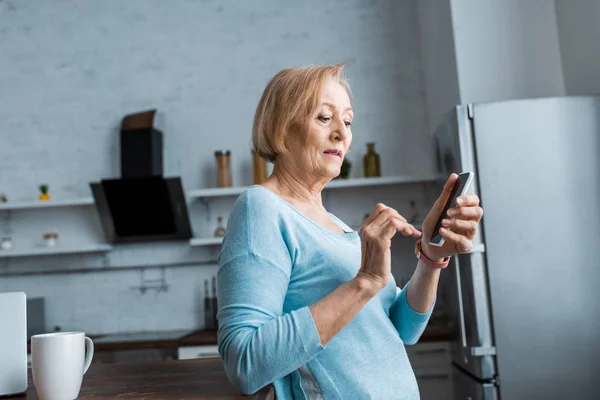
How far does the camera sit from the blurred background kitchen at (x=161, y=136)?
4.12 metres

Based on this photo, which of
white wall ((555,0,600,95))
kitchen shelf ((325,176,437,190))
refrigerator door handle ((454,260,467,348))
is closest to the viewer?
refrigerator door handle ((454,260,467,348))

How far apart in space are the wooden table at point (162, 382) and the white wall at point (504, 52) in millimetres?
2392

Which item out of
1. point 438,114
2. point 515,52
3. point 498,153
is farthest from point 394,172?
point 498,153

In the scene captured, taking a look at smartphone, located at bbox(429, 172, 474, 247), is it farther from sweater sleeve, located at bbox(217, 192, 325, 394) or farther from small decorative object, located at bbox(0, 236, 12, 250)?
small decorative object, located at bbox(0, 236, 12, 250)

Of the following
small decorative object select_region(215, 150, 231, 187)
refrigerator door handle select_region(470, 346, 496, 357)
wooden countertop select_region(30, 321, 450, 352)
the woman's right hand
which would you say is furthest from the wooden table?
small decorative object select_region(215, 150, 231, 187)

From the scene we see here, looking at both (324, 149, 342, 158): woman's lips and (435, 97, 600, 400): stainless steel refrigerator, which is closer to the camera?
(324, 149, 342, 158): woman's lips

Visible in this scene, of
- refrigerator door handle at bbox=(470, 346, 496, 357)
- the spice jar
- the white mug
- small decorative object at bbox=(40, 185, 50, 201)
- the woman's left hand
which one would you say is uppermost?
small decorative object at bbox=(40, 185, 50, 201)

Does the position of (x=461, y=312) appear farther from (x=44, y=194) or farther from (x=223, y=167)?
(x=44, y=194)

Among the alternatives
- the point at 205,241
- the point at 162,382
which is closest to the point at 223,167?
the point at 205,241

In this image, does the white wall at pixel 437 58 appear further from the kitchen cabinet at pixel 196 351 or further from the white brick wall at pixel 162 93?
the kitchen cabinet at pixel 196 351

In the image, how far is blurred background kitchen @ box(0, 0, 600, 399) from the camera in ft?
13.5

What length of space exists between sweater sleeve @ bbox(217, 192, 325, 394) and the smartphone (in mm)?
320

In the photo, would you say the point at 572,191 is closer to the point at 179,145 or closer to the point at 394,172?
the point at 394,172

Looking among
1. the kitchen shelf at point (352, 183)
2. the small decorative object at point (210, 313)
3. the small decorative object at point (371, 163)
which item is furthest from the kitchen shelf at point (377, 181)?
the small decorative object at point (210, 313)
